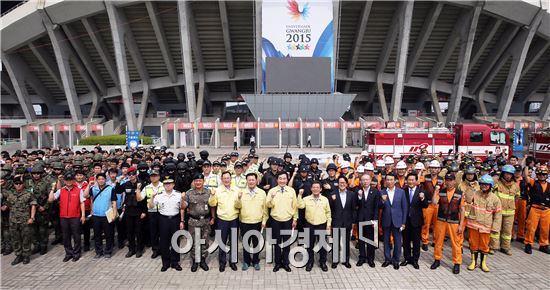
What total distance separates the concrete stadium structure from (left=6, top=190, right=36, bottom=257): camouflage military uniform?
1082 inches

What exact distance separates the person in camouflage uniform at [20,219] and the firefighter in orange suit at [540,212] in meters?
10.8

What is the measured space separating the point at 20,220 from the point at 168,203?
3338 millimetres

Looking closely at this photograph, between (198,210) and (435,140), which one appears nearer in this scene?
(198,210)

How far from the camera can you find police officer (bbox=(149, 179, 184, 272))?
6.43 metres

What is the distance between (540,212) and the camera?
741 cm

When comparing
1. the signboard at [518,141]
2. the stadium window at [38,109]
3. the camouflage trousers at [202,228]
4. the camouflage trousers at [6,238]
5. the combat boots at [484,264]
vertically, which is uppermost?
the stadium window at [38,109]

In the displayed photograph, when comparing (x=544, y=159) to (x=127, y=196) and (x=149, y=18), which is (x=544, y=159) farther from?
(x=149, y=18)

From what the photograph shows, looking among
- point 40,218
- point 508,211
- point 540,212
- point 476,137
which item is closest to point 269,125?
point 476,137

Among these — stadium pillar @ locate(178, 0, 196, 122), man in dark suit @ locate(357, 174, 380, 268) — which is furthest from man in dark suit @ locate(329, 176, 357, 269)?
stadium pillar @ locate(178, 0, 196, 122)

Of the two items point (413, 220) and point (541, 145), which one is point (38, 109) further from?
point (541, 145)

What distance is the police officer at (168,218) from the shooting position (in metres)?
6.43

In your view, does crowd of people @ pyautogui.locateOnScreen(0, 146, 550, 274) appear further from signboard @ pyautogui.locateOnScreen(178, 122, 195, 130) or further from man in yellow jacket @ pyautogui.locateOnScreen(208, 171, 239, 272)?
signboard @ pyautogui.locateOnScreen(178, 122, 195, 130)

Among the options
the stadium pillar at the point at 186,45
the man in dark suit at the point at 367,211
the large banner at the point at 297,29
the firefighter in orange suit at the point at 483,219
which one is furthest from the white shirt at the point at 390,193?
the stadium pillar at the point at 186,45

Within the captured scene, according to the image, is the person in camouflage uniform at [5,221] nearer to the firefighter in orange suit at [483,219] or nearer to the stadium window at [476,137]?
the firefighter in orange suit at [483,219]
